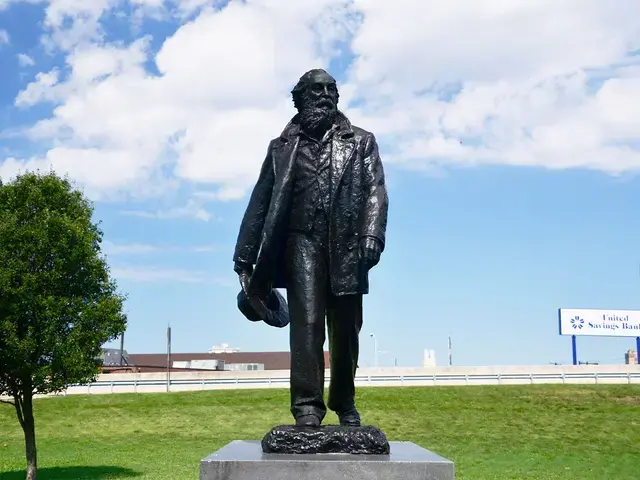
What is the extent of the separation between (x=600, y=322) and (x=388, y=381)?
1678cm

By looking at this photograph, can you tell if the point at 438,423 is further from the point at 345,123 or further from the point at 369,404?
the point at 345,123

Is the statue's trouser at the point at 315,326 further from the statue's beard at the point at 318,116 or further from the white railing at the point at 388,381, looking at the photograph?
the white railing at the point at 388,381

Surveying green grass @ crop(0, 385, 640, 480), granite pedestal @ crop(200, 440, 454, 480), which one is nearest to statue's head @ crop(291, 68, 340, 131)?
granite pedestal @ crop(200, 440, 454, 480)

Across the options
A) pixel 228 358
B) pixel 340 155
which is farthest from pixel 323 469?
pixel 228 358

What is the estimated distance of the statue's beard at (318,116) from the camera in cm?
621

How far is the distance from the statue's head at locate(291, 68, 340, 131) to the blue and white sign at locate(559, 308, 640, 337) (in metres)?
42.4

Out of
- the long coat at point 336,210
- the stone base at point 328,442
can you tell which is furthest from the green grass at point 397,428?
the stone base at point 328,442

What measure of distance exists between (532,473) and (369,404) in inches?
455

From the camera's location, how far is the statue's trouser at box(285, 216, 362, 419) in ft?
19.2

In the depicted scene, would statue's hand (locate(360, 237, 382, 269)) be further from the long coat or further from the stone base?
the stone base

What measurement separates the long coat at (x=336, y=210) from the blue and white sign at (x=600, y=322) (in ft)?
139

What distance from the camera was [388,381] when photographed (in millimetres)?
37031

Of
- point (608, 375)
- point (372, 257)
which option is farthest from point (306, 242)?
point (608, 375)

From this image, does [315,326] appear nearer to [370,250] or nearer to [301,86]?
[370,250]
